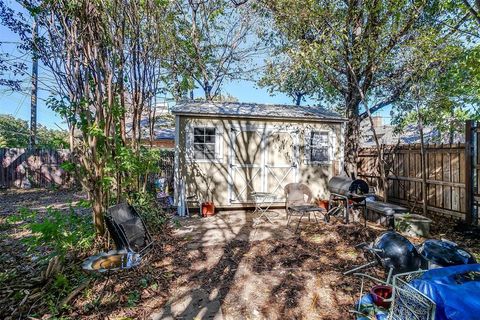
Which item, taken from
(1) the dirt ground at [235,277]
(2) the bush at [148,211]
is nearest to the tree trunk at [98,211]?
(1) the dirt ground at [235,277]

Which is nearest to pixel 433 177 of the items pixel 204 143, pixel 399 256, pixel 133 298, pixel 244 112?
pixel 244 112

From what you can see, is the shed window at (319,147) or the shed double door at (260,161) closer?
the shed double door at (260,161)

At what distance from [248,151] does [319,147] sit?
2.09 metres

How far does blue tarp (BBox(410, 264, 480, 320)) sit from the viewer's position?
1.57 metres

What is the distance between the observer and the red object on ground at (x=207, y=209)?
6984mm

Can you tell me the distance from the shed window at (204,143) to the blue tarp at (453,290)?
19.4ft

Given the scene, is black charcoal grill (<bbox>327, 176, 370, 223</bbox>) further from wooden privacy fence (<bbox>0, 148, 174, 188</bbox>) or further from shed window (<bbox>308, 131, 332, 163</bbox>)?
wooden privacy fence (<bbox>0, 148, 174, 188</bbox>)

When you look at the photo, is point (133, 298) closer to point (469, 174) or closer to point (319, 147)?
point (469, 174)

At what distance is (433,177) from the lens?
6547 millimetres

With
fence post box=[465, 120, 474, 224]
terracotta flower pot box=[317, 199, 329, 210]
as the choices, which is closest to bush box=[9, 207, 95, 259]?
terracotta flower pot box=[317, 199, 329, 210]

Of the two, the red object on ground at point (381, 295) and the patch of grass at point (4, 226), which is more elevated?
the red object on ground at point (381, 295)

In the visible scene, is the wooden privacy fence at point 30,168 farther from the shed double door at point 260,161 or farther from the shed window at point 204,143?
the shed double door at point 260,161

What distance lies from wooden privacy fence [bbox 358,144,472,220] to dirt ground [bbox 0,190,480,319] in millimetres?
723

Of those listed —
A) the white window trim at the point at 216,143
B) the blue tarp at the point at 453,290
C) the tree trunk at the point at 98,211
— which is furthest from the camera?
the white window trim at the point at 216,143
